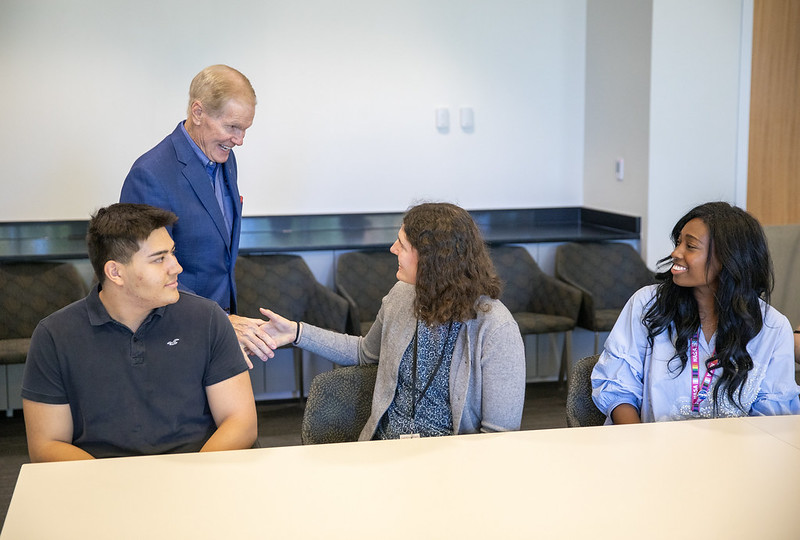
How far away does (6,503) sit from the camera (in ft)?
11.1

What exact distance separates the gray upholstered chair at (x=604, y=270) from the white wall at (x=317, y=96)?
0.80 m

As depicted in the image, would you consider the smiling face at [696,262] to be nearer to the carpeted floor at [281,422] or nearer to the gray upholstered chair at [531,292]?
the carpeted floor at [281,422]

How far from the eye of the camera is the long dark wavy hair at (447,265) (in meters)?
2.37

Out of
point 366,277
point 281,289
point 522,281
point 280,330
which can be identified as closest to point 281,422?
point 281,289

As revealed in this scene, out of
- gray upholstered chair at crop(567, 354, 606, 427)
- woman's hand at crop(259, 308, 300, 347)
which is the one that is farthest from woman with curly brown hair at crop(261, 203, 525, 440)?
woman's hand at crop(259, 308, 300, 347)

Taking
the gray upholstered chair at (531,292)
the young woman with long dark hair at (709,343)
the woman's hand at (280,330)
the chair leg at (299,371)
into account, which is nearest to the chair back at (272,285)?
the chair leg at (299,371)

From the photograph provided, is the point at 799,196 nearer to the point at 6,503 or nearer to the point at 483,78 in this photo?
the point at 483,78

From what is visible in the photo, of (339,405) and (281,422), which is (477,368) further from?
(281,422)

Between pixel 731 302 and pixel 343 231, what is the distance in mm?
3201

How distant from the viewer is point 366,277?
4.70 meters

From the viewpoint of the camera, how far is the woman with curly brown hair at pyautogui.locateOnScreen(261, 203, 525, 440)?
234 cm

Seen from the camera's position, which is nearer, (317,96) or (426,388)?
(426,388)

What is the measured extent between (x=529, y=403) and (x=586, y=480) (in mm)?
2896

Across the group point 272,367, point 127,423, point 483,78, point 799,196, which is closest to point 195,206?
point 127,423
